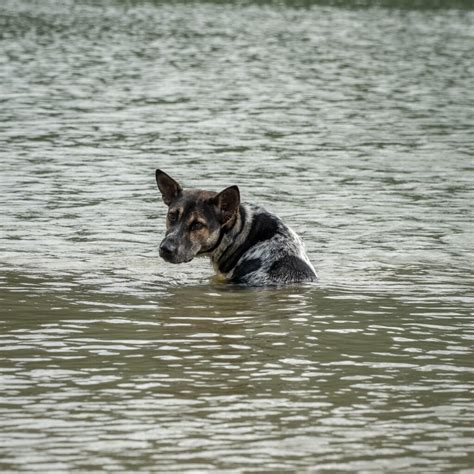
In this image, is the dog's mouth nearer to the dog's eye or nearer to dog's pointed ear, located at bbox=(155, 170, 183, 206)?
the dog's eye

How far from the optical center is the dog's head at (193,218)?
52.6ft

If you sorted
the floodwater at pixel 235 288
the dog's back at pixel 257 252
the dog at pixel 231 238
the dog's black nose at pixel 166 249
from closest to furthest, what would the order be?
the floodwater at pixel 235 288, the dog's black nose at pixel 166 249, the dog at pixel 231 238, the dog's back at pixel 257 252

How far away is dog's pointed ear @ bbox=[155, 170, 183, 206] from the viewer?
16.2 meters

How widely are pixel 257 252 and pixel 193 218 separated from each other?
103cm

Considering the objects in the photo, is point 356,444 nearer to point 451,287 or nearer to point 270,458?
point 270,458

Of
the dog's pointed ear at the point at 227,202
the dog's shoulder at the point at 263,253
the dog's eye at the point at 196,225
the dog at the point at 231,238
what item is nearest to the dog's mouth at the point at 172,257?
the dog at the point at 231,238

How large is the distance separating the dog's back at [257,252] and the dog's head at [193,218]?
355 millimetres

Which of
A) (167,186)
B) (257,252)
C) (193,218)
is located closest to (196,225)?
(193,218)

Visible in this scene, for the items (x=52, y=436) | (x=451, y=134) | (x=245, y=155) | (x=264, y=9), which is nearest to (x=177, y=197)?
(x=52, y=436)

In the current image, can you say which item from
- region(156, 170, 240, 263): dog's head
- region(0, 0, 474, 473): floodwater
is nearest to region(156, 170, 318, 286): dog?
region(156, 170, 240, 263): dog's head

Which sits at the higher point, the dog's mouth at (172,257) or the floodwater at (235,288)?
the dog's mouth at (172,257)

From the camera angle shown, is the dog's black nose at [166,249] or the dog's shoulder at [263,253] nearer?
the dog's black nose at [166,249]

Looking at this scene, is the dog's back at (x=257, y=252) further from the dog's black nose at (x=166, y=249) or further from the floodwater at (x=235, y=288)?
the dog's black nose at (x=166, y=249)

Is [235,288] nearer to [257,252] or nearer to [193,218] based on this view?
[257,252]
